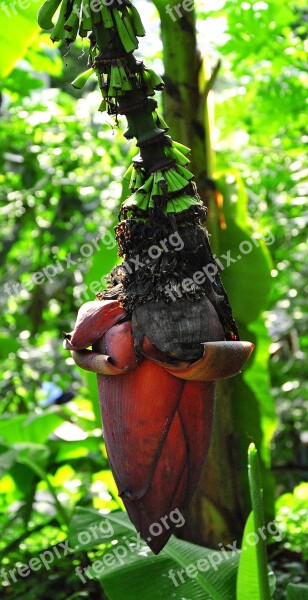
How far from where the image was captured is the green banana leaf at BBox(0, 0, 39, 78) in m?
0.92

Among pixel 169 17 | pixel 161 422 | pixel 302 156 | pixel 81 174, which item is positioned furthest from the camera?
pixel 81 174

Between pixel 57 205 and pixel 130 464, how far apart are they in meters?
1.68

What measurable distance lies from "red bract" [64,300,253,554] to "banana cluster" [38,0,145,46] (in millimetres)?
140

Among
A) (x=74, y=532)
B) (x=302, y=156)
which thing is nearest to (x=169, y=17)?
(x=74, y=532)

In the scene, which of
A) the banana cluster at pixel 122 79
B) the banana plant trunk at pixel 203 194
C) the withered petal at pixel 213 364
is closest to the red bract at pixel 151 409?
the withered petal at pixel 213 364

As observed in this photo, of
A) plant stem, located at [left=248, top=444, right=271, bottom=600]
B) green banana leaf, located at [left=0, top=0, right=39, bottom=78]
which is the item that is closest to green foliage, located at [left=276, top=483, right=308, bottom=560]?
plant stem, located at [left=248, top=444, right=271, bottom=600]

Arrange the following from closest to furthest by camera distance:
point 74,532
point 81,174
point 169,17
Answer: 1. point 169,17
2. point 74,532
3. point 81,174

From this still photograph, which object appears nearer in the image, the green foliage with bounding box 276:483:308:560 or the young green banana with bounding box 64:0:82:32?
the young green banana with bounding box 64:0:82:32

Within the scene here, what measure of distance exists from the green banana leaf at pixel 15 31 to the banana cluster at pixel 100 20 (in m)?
0.55

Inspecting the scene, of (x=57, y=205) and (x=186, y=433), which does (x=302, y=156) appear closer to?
(x=57, y=205)

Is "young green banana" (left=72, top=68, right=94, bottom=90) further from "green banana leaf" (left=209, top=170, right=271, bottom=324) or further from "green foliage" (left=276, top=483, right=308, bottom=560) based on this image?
"green foliage" (left=276, top=483, right=308, bottom=560)

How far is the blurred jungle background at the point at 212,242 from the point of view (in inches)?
34.4

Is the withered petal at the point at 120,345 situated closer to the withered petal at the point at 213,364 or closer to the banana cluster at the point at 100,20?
the withered petal at the point at 213,364

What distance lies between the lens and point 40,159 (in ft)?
6.77
